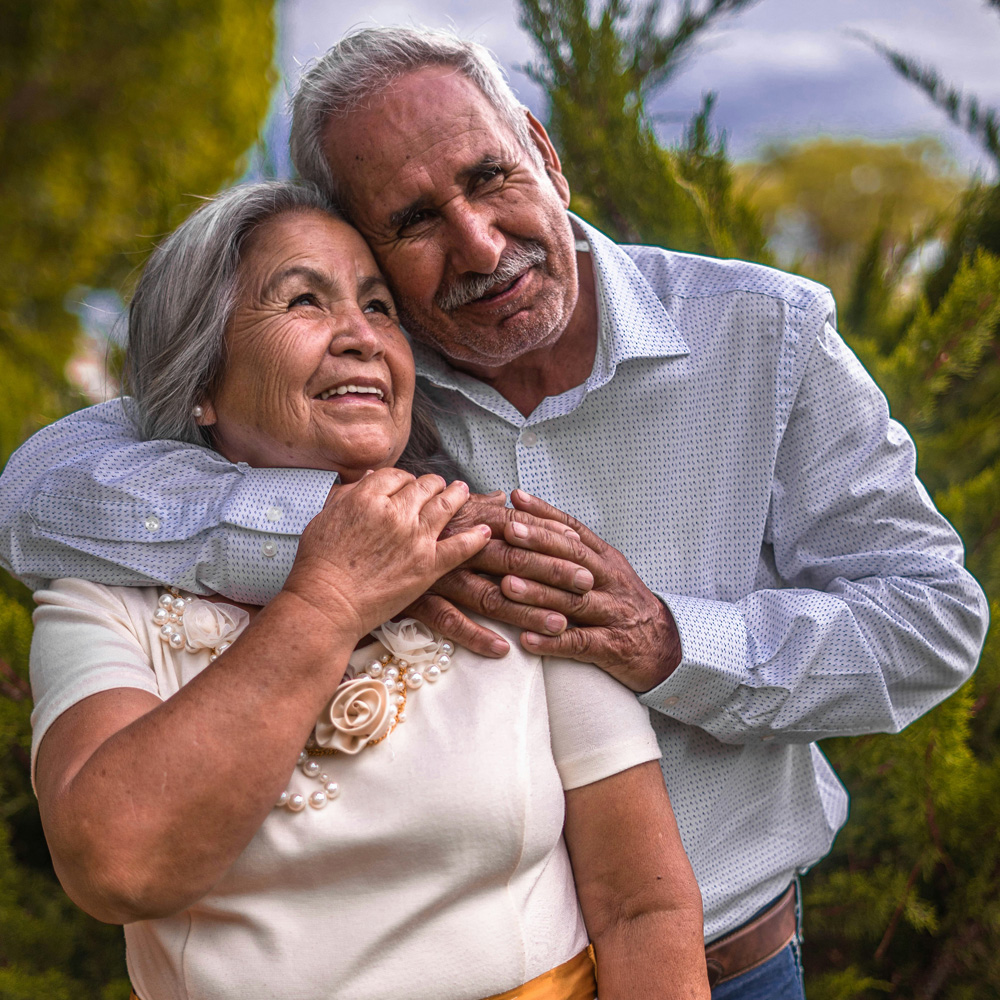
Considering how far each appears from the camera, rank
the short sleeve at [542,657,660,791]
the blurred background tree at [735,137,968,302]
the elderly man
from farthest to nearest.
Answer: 1. the blurred background tree at [735,137,968,302]
2. the elderly man
3. the short sleeve at [542,657,660,791]

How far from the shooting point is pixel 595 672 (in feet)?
5.36

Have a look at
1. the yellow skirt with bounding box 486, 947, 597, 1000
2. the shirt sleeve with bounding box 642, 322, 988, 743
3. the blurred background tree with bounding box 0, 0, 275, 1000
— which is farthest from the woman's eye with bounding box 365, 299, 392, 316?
the blurred background tree with bounding box 0, 0, 275, 1000

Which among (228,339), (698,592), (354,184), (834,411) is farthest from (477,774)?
(354,184)

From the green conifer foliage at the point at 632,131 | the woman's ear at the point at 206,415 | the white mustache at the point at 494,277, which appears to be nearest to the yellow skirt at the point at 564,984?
the woman's ear at the point at 206,415

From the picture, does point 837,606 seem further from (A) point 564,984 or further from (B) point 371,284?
(B) point 371,284

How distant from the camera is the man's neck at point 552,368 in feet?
7.00

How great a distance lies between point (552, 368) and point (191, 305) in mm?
795

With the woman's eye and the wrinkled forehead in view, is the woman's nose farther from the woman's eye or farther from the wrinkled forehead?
the wrinkled forehead

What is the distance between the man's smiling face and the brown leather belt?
51.2 inches

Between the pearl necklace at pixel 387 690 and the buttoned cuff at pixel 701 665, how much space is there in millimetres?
409

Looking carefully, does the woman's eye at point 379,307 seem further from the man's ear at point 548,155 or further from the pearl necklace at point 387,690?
the pearl necklace at point 387,690

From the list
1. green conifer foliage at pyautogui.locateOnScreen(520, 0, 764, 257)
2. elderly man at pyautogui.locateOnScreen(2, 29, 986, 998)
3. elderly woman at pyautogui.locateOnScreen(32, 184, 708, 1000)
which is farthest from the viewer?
green conifer foliage at pyautogui.locateOnScreen(520, 0, 764, 257)

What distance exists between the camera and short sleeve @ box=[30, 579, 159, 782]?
1.44 metres

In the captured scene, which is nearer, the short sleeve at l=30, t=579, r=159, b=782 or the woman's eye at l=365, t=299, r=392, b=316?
the short sleeve at l=30, t=579, r=159, b=782
